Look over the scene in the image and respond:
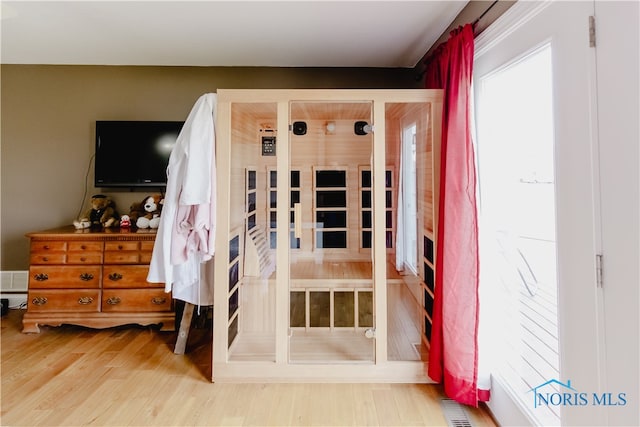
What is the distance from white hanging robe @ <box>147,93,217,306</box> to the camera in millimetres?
1903

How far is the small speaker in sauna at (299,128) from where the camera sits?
6.64 ft

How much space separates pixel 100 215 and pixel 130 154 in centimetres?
64

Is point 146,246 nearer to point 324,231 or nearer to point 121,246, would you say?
point 121,246

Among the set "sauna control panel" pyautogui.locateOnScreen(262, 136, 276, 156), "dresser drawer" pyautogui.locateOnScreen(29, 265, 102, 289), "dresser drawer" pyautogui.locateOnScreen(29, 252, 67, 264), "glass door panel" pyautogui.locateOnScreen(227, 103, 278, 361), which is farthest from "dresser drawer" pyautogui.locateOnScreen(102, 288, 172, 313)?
"sauna control panel" pyautogui.locateOnScreen(262, 136, 276, 156)

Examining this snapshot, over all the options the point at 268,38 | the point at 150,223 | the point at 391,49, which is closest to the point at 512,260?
the point at 391,49

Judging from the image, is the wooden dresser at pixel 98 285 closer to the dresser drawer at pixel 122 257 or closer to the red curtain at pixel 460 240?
the dresser drawer at pixel 122 257

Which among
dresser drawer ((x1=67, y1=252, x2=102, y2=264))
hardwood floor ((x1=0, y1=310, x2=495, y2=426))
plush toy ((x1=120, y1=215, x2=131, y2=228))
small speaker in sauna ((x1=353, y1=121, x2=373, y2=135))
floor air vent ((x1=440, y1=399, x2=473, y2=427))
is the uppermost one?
small speaker in sauna ((x1=353, y1=121, x2=373, y2=135))

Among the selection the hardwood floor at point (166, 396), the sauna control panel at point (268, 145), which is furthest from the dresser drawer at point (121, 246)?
the sauna control panel at point (268, 145)

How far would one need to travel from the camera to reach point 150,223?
A: 112 inches

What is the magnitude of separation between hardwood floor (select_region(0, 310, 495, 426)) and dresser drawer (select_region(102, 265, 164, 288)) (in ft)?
1.59

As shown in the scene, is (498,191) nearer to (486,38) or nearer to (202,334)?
(486,38)

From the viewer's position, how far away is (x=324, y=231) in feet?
7.25

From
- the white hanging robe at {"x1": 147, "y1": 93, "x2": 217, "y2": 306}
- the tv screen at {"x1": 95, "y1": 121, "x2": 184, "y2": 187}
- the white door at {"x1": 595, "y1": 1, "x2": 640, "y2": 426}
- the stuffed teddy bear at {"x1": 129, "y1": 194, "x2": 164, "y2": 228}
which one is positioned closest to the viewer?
the white door at {"x1": 595, "y1": 1, "x2": 640, "y2": 426}

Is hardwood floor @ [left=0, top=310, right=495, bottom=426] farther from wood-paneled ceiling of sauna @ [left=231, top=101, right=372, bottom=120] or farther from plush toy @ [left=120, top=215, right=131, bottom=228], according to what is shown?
wood-paneled ceiling of sauna @ [left=231, top=101, right=372, bottom=120]
